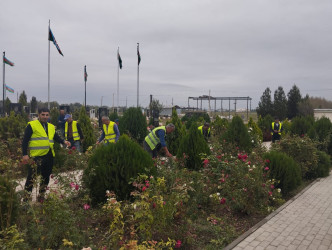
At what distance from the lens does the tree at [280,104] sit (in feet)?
160

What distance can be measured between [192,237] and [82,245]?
1461 mm

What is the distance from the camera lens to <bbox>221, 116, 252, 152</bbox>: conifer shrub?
28.0 feet

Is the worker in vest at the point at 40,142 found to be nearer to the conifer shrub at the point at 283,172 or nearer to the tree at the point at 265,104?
the conifer shrub at the point at 283,172

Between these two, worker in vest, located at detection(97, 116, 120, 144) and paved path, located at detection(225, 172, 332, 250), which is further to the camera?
worker in vest, located at detection(97, 116, 120, 144)

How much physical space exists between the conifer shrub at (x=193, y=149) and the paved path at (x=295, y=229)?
7.16ft

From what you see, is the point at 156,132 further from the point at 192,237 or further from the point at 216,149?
the point at 192,237

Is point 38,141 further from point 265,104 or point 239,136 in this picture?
point 265,104

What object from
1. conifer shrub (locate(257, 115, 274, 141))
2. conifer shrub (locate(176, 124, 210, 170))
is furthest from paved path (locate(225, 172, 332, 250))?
conifer shrub (locate(257, 115, 274, 141))

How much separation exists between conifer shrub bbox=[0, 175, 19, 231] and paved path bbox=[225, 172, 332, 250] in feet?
8.69

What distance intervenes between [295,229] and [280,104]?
47643 mm

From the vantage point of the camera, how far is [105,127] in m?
8.27

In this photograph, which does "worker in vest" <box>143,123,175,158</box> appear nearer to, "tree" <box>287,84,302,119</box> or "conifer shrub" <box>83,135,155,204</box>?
"conifer shrub" <box>83,135,155,204</box>

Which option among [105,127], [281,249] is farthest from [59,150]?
[281,249]

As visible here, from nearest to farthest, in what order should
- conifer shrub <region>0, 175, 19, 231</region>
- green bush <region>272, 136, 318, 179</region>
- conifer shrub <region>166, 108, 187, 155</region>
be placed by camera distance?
conifer shrub <region>0, 175, 19, 231</region>
green bush <region>272, 136, 318, 179</region>
conifer shrub <region>166, 108, 187, 155</region>
